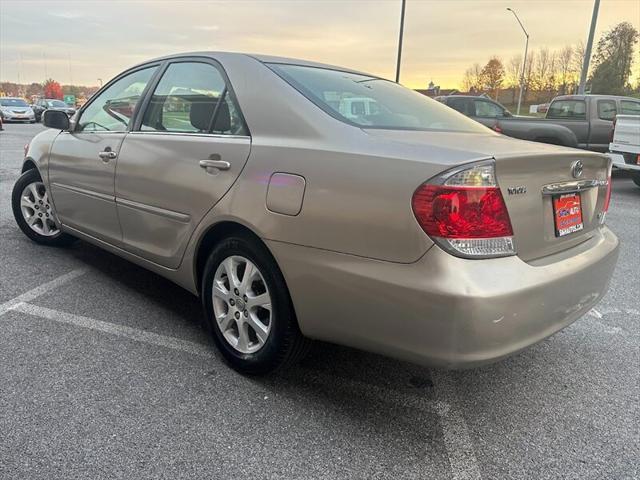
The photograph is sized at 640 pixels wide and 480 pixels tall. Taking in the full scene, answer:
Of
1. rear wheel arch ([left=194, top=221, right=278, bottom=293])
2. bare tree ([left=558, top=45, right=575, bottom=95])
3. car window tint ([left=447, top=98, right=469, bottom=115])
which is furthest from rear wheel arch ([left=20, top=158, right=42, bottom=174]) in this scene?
bare tree ([left=558, top=45, right=575, bottom=95])

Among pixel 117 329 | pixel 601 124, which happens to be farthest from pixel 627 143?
pixel 117 329

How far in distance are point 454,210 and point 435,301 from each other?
1.11 feet

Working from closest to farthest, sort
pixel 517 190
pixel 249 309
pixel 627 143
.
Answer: pixel 517 190, pixel 249 309, pixel 627 143

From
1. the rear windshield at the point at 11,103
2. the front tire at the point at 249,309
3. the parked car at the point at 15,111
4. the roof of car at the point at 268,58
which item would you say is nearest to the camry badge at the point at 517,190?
the front tire at the point at 249,309

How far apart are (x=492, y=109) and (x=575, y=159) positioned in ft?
38.0

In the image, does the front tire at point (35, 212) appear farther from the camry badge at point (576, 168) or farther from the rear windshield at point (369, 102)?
the camry badge at point (576, 168)

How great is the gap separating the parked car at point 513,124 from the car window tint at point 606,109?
49.4 inches

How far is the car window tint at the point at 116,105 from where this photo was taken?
3.41 m

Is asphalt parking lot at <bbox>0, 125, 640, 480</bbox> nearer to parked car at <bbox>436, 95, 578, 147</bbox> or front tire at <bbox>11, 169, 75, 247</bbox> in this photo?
front tire at <bbox>11, 169, 75, 247</bbox>

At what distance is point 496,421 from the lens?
2385mm

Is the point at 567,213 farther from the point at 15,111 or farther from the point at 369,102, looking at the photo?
the point at 15,111

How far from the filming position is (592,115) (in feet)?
37.3

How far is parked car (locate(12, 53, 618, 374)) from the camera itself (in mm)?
1912

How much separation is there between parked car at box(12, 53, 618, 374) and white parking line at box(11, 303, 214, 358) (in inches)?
10.7
